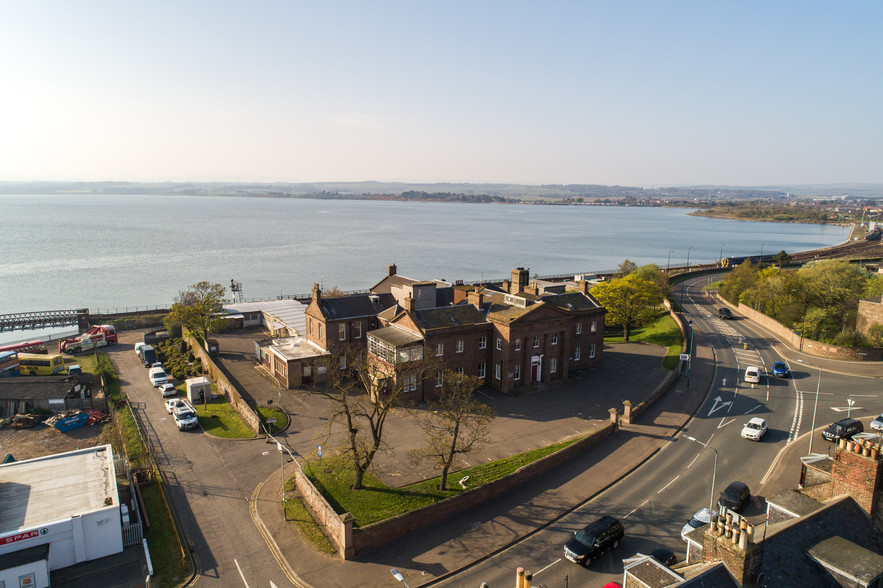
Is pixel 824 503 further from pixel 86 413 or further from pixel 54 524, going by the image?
pixel 86 413

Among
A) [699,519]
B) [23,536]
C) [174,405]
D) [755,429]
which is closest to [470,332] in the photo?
[755,429]

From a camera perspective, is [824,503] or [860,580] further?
[824,503]

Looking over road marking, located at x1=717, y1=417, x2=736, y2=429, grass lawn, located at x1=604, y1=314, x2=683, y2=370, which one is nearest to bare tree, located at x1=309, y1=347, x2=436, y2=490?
road marking, located at x1=717, y1=417, x2=736, y2=429

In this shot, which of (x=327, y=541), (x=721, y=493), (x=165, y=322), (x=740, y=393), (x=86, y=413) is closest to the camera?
(x=327, y=541)

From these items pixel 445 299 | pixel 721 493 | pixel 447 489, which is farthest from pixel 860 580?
pixel 445 299

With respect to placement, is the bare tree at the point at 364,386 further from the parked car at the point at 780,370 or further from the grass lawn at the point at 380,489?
the parked car at the point at 780,370

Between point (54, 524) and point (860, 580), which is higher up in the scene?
point (860, 580)

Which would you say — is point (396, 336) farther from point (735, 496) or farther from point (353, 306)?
point (735, 496)
